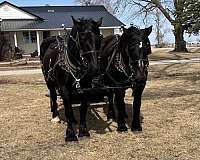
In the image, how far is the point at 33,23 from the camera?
155 feet

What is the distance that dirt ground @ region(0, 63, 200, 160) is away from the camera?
698cm

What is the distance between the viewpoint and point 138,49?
23.9 ft

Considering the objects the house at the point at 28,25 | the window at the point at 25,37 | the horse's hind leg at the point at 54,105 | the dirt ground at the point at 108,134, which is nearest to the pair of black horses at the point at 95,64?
the dirt ground at the point at 108,134

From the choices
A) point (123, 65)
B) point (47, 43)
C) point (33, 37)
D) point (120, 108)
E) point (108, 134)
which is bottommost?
point (108, 134)

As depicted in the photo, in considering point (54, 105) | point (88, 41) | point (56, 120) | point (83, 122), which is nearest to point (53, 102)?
point (54, 105)

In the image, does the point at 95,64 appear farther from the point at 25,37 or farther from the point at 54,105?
the point at 25,37

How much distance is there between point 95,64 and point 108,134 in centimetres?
187

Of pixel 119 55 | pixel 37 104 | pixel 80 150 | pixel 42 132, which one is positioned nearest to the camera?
pixel 80 150

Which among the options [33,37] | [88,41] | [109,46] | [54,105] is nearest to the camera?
[88,41]

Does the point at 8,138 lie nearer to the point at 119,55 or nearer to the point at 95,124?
the point at 95,124

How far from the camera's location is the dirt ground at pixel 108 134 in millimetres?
6977

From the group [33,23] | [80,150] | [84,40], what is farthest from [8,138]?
[33,23]

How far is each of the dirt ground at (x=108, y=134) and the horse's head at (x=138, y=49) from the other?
119cm

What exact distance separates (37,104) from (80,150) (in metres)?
5.39
